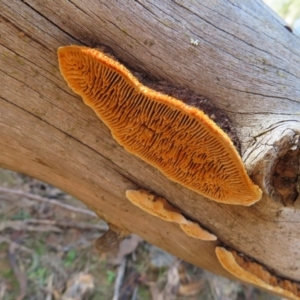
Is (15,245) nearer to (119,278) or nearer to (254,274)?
(119,278)

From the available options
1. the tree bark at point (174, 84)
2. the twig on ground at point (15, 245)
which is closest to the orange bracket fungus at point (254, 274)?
the tree bark at point (174, 84)

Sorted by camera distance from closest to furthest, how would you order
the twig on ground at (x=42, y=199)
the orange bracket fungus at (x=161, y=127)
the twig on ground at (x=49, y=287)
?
1. the orange bracket fungus at (x=161, y=127)
2. the twig on ground at (x=49, y=287)
3. the twig on ground at (x=42, y=199)

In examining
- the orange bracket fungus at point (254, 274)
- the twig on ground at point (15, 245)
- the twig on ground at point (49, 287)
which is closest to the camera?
the orange bracket fungus at point (254, 274)

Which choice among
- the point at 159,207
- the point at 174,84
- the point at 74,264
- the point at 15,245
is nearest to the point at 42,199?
the point at 15,245

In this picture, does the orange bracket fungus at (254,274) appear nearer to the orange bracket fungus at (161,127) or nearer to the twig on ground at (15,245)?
the orange bracket fungus at (161,127)

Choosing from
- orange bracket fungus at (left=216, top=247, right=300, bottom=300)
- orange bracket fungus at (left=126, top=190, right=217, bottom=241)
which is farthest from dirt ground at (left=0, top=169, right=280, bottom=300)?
orange bracket fungus at (left=126, top=190, right=217, bottom=241)

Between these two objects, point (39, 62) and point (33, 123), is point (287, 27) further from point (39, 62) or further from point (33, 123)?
point (33, 123)

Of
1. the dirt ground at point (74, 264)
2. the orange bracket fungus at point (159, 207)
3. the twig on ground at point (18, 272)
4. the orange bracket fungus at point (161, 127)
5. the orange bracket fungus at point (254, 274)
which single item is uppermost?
the orange bracket fungus at point (161, 127)
